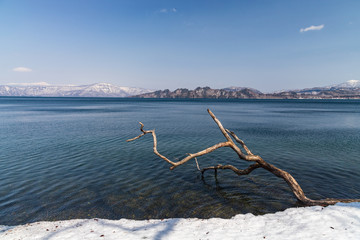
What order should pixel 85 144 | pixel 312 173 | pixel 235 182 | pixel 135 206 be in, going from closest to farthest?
pixel 135 206 < pixel 235 182 < pixel 312 173 < pixel 85 144

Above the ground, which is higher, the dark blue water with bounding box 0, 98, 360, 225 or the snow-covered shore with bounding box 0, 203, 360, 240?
the snow-covered shore with bounding box 0, 203, 360, 240

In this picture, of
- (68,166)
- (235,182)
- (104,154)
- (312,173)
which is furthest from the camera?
(104,154)

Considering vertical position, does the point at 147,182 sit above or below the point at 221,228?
below

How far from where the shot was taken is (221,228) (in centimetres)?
1023

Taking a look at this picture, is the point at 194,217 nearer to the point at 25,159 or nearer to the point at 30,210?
the point at 30,210

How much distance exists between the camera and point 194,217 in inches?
500

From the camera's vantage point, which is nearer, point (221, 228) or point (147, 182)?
point (221, 228)

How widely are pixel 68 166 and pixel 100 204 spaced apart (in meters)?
10.6

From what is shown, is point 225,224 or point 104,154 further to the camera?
point 104,154

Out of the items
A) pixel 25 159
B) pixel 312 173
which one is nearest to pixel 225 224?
pixel 312 173

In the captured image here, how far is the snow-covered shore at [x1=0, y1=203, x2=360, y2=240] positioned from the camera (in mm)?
9250

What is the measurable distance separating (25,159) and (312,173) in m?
33.5

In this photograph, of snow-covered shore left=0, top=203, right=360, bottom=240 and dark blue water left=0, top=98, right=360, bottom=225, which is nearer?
snow-covered shore left=0, top=203, right=360, bottom=240

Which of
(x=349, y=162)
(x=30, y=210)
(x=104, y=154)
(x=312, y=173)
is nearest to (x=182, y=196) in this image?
(x=30, y=210)
